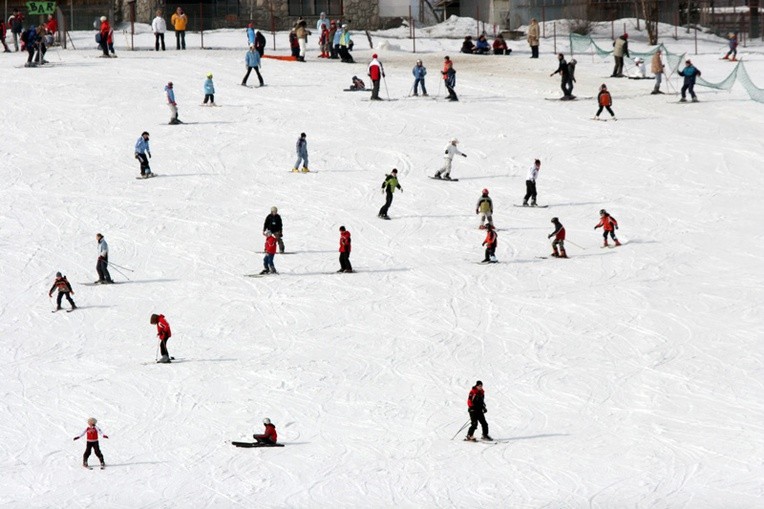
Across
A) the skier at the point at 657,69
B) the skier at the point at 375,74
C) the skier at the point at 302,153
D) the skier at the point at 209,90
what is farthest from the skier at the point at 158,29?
the skier at the point at 657,69

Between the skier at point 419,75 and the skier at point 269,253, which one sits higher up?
the skier at point 419,75

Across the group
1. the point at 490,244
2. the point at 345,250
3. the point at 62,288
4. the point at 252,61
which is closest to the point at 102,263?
the point at 62,288


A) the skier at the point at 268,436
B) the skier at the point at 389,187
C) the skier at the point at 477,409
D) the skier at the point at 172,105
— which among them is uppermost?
the skier at the point at 172,105

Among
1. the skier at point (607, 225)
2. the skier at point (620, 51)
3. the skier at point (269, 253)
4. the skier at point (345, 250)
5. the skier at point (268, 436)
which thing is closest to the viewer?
the skier at point (268, 436)

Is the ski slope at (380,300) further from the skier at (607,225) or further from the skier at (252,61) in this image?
the skier at (252,61)

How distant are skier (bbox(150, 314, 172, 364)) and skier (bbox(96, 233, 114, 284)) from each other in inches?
171

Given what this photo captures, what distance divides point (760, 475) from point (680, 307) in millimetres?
6924

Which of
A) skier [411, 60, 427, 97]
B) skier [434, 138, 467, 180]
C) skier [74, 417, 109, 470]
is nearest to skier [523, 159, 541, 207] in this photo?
skier [434, 138, 467, 180]

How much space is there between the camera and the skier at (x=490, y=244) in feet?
91.3

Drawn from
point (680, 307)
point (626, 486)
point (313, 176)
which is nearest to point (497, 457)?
point (626, 486)

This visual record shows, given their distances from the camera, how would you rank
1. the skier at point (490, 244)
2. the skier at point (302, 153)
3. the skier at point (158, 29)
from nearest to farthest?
the skier at point (490, 244) → the skier at point (302, 153) → the skier at point (158, 29)

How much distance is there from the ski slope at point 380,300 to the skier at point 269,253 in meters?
0.33

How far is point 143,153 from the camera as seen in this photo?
111ft

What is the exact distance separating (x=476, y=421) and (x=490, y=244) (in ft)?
26.0
